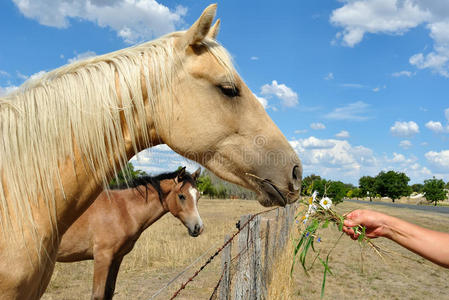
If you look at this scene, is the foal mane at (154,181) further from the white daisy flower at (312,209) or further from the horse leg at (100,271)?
the white daisy flower at (312,209)

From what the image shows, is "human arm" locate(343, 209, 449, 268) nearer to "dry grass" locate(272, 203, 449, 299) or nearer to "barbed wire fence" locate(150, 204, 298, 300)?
"barbed wire fence" locate(150, 204, 298, 300)

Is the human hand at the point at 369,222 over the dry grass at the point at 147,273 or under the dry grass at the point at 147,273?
over

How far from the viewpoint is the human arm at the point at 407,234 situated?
194 centimetres

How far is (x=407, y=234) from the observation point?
2055 millimetres

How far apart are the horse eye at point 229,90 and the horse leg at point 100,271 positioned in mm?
4094

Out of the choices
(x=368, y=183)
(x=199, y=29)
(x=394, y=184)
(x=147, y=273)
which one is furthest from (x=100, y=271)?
(x=368, y=183)

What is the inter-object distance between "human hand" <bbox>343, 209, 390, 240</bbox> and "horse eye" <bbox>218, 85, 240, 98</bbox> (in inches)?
53.8

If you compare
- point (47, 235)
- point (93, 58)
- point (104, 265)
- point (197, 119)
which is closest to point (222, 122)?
point (197, 119)

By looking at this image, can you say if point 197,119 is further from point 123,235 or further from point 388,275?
point 388,275

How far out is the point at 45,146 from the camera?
1.56 metres

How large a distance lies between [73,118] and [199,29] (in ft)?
2.91

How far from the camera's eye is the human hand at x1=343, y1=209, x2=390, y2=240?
2.22m

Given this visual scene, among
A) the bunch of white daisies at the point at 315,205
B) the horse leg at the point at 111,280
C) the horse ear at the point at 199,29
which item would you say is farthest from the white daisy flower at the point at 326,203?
the horse leg at the point at 111,280

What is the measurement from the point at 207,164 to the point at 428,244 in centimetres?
156
